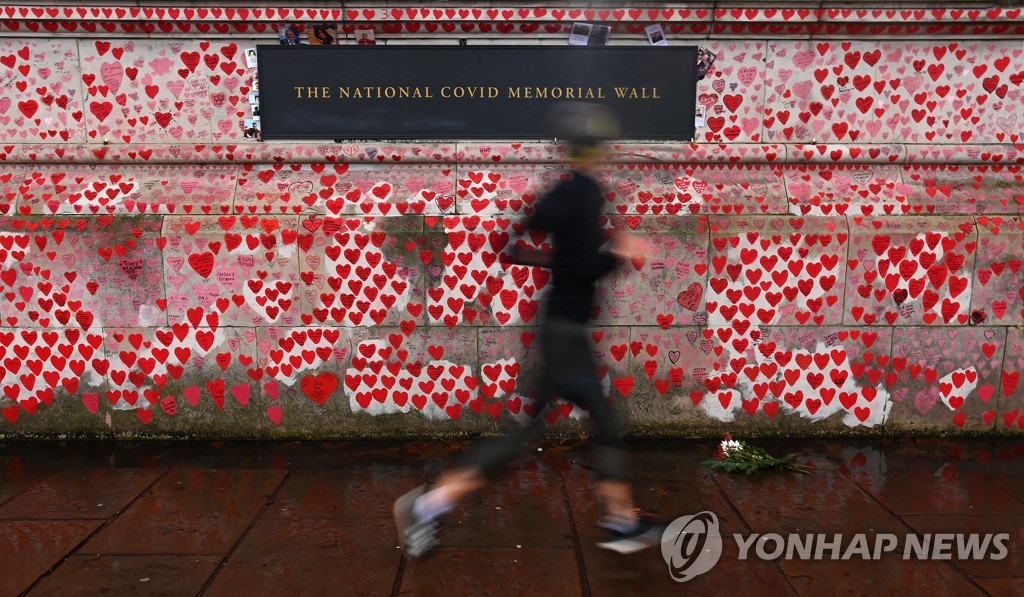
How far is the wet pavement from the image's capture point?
3.08m

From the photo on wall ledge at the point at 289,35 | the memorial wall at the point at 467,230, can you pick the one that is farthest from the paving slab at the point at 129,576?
the photo on wall ledge at the point at 289,35

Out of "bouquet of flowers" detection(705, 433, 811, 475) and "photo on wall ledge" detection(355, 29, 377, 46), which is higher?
"photo on wall ledge" detection(355, 29, 377, 46)

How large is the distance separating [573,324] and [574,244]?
1.24 feet

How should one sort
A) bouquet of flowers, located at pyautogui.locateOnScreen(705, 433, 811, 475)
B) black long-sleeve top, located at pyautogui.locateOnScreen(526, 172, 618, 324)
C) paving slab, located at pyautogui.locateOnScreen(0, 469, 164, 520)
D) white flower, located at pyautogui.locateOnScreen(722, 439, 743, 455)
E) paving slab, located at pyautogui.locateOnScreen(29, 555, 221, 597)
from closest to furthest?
paving slab, located at pyautogui.locateOnScreen(29, 555, 221, 597) < black long-sleeve top, located at pyautogui.locateOnScreen(526, 172, 618, 324) < paving slab, located at pyautogui.locateOnScreen(0, 469, 164, 520) < bouquet of flowers, located at pyautogui.locateOnScreen(705, 433, 811, 475) < white flower, located at pyautogui.locateOnScreen(722, 439, 743, 455)

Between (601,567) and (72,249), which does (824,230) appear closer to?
(601,567)

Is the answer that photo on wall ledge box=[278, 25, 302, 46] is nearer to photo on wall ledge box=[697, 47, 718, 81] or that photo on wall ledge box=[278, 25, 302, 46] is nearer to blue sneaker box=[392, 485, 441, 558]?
photo on wall ledge box=[697, 47, 718, 81]

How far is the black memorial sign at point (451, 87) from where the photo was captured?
4.91 m

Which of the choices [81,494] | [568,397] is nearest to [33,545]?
[81,494]

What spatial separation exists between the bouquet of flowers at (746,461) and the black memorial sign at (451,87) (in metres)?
2.47

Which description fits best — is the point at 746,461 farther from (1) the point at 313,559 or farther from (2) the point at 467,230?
(1) the point at 313,559

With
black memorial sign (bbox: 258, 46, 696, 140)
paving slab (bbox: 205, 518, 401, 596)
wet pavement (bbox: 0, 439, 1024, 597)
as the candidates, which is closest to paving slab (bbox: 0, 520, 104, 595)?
wet pavement (bbox: 0, 439, 1024, 597)

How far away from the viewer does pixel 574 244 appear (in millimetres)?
3180

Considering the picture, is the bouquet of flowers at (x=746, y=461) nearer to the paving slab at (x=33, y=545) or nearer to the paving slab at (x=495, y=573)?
the paving slab at (x=495, y=573)

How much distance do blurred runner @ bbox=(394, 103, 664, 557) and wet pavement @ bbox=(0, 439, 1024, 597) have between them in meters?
0.29
